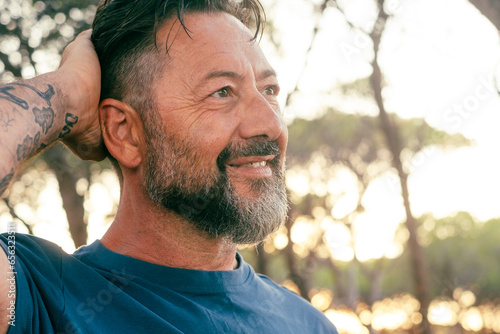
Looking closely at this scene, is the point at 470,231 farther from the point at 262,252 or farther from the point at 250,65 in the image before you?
the point at 250,65

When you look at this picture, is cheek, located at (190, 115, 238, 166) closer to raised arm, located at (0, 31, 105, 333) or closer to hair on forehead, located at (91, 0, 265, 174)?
hair on forehead, located at (91, 0, 265, 174)

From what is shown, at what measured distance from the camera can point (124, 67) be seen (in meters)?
2.30

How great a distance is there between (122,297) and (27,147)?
0.64 meters

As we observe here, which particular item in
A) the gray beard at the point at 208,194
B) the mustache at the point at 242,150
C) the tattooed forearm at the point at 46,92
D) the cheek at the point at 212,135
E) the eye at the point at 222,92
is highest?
the tattooed forearm at the point at 46,92

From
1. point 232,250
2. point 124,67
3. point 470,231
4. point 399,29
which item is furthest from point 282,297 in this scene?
point 470,231

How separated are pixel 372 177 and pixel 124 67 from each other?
15145mm

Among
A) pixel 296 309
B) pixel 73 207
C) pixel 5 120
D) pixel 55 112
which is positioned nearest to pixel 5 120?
pixel 5 120

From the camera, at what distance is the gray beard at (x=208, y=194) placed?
2.08 m

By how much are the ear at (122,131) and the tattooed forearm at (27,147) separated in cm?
54

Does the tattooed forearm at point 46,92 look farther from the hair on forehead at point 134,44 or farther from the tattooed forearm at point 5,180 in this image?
the hair on forehead at point 134,44

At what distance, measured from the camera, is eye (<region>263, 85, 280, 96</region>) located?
2.40 m

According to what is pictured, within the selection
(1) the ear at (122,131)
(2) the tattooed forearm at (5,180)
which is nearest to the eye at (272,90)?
(1) the ear at (122,131)

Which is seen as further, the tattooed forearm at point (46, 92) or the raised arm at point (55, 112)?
the tattooed forearm at point (46, 92)

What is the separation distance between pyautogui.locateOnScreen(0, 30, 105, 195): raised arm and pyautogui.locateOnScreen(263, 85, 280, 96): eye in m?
0.78
